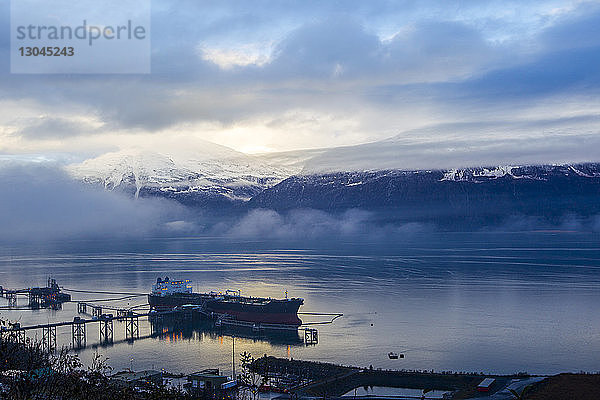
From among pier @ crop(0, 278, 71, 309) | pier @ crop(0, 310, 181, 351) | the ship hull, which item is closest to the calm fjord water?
pier @ crop(0, 310, 181, 351)

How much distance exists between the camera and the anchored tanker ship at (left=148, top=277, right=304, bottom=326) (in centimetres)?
4806

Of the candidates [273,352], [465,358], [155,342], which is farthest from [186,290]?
[465,358]

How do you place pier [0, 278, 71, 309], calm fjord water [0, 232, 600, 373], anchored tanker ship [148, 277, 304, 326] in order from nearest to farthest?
1. calm fjord water [0, 232, 600, 373]
2. anchored tanker ship [148, 277, 304, 326]
3. pier [0, 278, 71, 309]

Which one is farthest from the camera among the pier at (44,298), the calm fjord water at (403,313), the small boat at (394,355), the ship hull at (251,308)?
the pier at (44,298)

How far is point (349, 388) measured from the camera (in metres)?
27.5

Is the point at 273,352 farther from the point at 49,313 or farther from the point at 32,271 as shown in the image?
the point at 32,271

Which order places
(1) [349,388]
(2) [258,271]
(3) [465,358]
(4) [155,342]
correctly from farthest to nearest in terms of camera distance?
(2) [258,271], (4) [155,342], (3) [465,358], (1) [349,388]

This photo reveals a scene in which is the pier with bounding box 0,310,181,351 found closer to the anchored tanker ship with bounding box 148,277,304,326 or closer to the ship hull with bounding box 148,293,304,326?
the ship hull with bounding box 148,293,304,326

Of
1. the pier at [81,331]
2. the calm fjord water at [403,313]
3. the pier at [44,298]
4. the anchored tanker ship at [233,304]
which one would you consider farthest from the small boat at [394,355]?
the pier at [44,298]

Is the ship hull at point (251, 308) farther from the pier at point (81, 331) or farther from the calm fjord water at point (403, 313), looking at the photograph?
the pier at point (81, 331)

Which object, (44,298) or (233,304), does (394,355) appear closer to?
(233,304)

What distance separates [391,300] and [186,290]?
2107cm

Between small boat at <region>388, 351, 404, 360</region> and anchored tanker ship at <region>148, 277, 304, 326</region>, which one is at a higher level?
anchored tanker ship at <region>148, 277, 304, 326</region>

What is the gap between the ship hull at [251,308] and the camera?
157 ft
